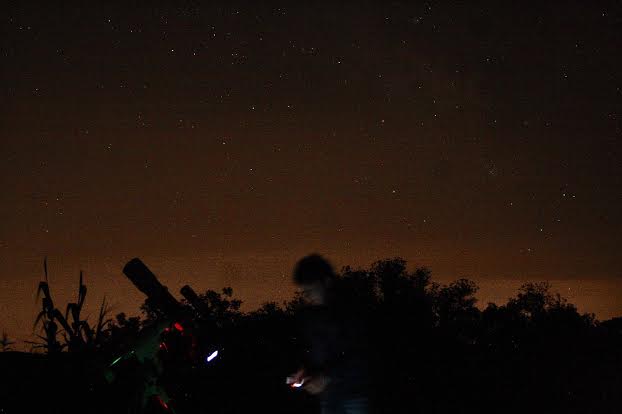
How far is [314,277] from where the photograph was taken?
3.79 m

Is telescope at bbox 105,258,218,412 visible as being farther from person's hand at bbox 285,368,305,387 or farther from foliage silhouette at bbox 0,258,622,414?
foliage silhouette at bbox 0,258,622,414

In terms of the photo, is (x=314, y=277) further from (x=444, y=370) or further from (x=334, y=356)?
(x=444, y=370)

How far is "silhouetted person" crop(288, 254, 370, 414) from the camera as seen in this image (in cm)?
367

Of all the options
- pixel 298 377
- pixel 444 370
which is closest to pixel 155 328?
pixel 298 377

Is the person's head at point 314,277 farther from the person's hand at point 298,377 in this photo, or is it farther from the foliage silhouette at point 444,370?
the foliage silhouette at point 444,370

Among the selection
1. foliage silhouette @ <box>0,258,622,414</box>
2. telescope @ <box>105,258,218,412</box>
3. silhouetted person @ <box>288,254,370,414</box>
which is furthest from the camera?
foliage silhouette @ <box>0,258,622,414</box>

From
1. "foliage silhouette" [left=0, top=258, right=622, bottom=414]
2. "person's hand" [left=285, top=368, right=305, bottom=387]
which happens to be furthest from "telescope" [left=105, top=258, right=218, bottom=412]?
"foliage silhouette" [left=0, top=258, right=622, bottom=414]

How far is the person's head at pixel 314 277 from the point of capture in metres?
3.77

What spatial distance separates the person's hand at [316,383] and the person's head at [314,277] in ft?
1.34

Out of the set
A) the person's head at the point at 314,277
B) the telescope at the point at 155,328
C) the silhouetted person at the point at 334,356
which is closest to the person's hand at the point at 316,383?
the silhouetted person at the point at 334,356

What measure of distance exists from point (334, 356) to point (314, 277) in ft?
1.48

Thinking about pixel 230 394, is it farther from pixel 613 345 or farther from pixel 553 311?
pixel 553 311

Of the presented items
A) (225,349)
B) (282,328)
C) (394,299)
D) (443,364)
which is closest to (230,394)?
(282,328)

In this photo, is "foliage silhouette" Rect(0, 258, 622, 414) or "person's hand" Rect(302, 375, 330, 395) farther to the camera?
"foliage silhouette" Rect(0, 258, 622, 414)
